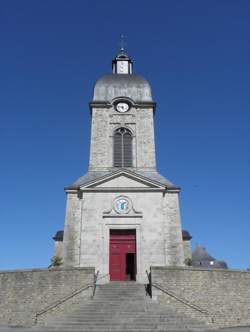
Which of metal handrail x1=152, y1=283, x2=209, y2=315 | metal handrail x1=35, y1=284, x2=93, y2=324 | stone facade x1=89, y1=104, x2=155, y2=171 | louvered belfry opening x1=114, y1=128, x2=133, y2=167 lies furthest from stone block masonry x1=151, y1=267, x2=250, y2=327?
louvered belfry opening x1=114, y1=128, x2=133, y2=167

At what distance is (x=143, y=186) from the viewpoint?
2350cm

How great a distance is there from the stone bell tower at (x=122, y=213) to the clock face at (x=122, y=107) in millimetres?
1926

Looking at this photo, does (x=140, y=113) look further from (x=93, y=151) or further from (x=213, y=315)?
(x=213, y=315)

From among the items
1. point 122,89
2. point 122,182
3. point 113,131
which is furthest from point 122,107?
point 122,182

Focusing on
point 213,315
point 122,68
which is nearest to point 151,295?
point 213,315

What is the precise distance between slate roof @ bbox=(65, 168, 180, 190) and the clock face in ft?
15.5

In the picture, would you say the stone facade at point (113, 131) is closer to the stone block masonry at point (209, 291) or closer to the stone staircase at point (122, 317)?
the stone block masonry at point (209, 291)

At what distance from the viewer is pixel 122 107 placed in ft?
91.6

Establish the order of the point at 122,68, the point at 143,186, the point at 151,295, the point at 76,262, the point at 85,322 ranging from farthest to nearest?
1. the point at 122,68
2. the point at 143,186
3. the point at 76,262
4. the point at 151,295
5. the point at 85,322

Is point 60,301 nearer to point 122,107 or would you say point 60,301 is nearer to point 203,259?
Answer: point 122,107

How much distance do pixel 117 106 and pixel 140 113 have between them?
1640mm

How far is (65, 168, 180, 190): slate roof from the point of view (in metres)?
23.8

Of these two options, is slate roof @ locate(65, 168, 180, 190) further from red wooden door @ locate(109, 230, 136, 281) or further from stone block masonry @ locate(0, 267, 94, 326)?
stone block masonry @ locate(0, 267, 94, 326)

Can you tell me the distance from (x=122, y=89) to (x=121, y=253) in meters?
11.7
